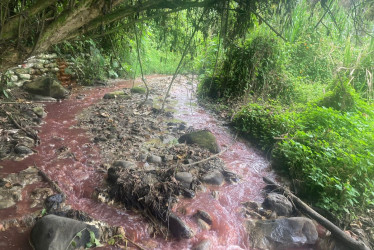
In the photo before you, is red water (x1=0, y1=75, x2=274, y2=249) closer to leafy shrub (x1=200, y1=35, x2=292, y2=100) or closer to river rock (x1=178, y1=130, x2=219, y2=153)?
river rock (x1=178, y1=130, x2=219, y2=153)

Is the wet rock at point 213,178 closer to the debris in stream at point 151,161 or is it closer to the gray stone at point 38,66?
the debris in stream at point 151,161

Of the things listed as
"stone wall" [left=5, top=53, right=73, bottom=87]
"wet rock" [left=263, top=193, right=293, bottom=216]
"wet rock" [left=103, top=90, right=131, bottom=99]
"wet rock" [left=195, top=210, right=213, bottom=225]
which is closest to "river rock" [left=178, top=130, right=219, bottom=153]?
"wet rock" [left=263, top=193, right=293, bottom=216]

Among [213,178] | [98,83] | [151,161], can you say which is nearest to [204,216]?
[213,178]

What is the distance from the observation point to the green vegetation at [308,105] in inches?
117

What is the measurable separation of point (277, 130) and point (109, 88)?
503 cm

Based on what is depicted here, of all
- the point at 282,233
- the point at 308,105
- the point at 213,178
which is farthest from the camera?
the point at 308,105

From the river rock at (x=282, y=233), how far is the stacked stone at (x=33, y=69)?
17.3 ft

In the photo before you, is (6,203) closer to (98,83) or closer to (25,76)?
(25,76)

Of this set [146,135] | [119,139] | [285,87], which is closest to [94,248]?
[119,139]

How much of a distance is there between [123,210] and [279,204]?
179 centimetres

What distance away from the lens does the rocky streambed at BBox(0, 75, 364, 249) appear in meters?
2.39

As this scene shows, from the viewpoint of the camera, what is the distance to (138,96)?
273 inches

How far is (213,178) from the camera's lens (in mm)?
3459

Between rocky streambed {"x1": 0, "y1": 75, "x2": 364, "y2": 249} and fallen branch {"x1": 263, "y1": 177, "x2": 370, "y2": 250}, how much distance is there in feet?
0.30
